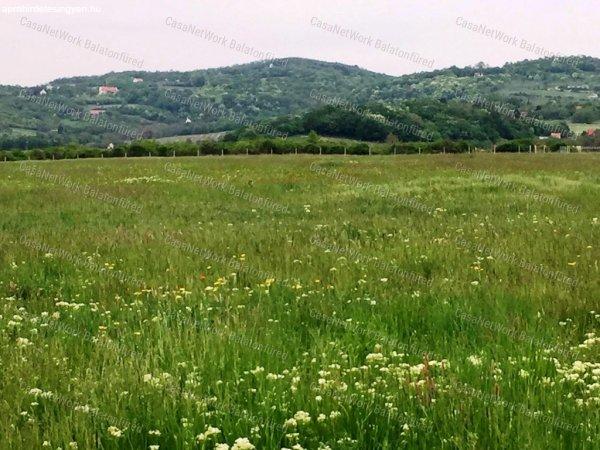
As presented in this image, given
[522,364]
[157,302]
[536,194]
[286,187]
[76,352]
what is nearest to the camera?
[522,364]

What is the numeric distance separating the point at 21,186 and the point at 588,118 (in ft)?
556

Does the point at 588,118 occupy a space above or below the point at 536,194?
above

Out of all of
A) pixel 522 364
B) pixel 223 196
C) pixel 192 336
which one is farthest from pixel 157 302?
pixel 223 196

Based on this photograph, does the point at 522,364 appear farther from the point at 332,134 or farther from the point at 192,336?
the point at 332,134

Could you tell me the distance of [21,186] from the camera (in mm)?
26312

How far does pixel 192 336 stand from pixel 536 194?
17.4m

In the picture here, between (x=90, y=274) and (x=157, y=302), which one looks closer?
(x=157, y=302)

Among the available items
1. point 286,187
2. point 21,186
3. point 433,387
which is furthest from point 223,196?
point 433,387

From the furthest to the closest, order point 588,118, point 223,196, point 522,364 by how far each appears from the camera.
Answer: point 588,118 → point 223,196 → point 522,364

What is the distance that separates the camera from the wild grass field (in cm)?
374

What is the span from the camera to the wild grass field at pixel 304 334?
3.74 m

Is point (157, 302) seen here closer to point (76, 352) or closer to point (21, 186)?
point (76, 352)

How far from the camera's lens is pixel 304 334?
20.2 ft

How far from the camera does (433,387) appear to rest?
410 cm
